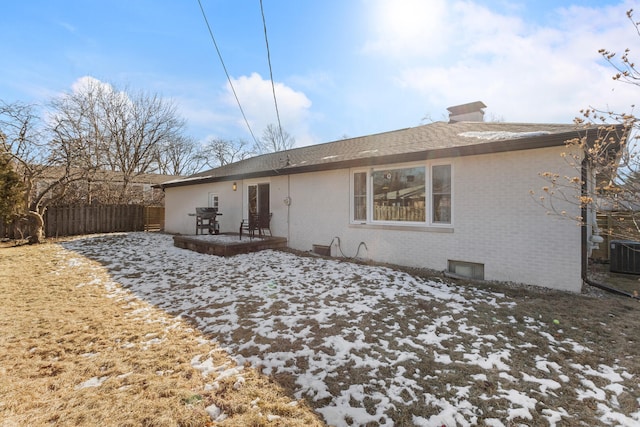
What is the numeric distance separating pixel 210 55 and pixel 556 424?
9.12 meters

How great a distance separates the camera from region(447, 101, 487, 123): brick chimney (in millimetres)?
9570

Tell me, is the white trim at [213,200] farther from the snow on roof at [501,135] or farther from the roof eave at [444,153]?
the snow on roof at [501,135]

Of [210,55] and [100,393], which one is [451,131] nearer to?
[210,55]

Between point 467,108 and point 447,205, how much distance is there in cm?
493

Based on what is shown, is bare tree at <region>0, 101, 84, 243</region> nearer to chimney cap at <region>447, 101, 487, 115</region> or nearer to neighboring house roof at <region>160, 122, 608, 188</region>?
neighboring house roof at <region>160, 122, 608, 188</region>

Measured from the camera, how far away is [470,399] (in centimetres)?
240

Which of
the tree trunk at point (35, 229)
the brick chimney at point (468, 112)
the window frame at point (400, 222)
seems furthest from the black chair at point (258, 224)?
the tree trunk at point (35, 229)

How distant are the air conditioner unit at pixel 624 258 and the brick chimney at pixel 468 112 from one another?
495cm

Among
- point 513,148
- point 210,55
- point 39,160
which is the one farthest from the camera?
point 39,160

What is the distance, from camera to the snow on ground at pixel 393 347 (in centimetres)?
234

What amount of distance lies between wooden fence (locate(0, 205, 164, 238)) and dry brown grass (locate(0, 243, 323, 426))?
10.2 meters

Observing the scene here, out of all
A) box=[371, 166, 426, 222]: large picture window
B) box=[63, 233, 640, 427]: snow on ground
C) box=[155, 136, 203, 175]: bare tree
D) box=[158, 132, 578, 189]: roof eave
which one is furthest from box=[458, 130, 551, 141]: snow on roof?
box=[155, 136, 203, 175]: bare tree

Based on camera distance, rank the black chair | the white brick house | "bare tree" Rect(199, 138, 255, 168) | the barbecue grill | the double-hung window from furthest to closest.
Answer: "bare tree" Rect(199, 138, 255, 168)
the barbecue grill
the black chair
the double-hung window
the white brick house

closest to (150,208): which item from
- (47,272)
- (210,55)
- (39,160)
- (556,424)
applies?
(39,160)
